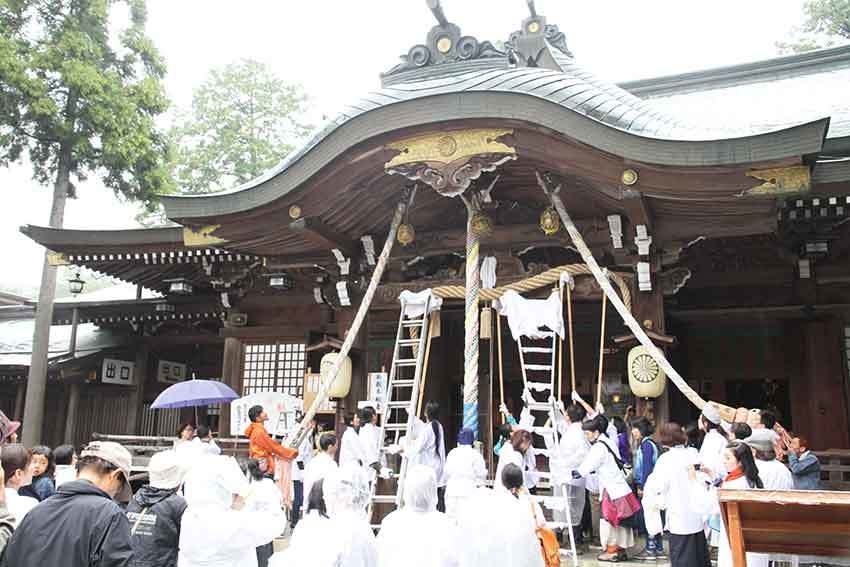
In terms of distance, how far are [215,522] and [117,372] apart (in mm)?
10515

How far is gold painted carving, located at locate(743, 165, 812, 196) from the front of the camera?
6383 mm

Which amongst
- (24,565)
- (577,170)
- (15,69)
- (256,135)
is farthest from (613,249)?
(256,135)

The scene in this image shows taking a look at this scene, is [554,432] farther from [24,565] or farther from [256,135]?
[256,135]

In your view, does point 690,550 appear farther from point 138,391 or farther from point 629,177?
point 138,391

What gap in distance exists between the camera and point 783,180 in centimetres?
644

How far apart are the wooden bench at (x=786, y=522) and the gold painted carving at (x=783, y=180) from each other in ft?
12.2

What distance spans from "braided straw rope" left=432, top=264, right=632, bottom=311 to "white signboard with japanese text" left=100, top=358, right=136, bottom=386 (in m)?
7.06

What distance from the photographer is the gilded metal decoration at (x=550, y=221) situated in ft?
26.8

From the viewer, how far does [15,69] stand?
12.3m

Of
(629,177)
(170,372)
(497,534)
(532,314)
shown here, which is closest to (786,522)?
(497,534)

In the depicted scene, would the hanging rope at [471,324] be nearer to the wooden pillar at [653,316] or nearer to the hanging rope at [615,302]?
the hanging rope at [615,302]

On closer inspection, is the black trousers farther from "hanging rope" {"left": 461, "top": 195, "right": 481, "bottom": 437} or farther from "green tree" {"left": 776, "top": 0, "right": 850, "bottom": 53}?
"green tree" {"left": 776, "top": 0, "right": 850, "bottom": 53}

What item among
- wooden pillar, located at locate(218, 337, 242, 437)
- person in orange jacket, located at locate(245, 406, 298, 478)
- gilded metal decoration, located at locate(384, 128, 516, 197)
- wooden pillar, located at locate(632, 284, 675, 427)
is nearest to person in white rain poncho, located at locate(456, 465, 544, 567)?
person in orange jacket, located at locate(245, 406, 298, 478)

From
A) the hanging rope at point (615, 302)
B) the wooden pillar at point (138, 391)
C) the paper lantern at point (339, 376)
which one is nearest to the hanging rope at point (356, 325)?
the paper lantern at point (339, 376)
